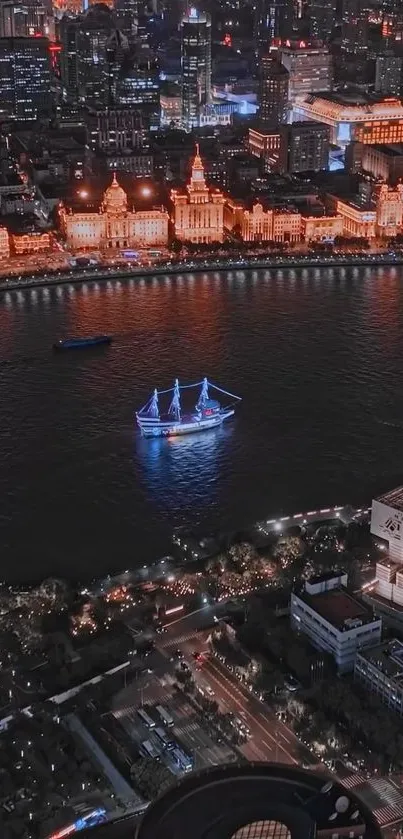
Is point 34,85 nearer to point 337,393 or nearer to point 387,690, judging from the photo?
point 337,393

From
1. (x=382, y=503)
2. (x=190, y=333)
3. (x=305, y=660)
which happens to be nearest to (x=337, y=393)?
(x=190, y=333)

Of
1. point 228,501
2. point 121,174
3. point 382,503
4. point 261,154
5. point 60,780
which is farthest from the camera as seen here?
point 261,154

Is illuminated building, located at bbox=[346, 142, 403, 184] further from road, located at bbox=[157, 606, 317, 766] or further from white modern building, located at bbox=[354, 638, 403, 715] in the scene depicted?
white modern building, located at bbox=[354, 638, 403, 715]

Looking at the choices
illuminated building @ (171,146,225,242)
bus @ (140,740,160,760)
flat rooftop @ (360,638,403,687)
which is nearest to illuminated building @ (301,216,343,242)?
illuminated building @ (171,146,225,242)

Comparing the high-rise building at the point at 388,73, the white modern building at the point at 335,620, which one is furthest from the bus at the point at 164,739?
the high-rise building at the point at 388,73

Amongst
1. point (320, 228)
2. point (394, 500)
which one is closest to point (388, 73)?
point (320, 228)
